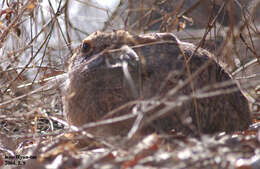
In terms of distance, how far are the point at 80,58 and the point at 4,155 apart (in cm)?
88

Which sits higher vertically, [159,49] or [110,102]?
[159,49]

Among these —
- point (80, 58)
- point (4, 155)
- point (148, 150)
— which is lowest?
point (4, 155)

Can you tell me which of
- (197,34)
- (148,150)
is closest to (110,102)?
(148,150)

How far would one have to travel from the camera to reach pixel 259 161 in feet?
6.16

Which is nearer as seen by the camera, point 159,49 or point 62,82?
point 159,49

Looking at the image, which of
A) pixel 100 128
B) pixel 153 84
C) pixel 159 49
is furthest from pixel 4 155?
pixel 159 49

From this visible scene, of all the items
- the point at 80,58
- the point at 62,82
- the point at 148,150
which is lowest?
the point at 148,150

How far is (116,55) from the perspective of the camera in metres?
2.63

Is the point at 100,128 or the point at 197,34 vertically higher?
the point at 197,34

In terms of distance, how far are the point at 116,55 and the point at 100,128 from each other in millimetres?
500

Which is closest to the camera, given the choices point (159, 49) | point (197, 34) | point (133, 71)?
point (133, 71)

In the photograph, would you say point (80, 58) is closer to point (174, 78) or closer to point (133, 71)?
point (133, 71)

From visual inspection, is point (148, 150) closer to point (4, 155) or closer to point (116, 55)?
point (116, 55)

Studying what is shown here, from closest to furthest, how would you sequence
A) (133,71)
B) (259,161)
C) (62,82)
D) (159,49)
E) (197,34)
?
(259,161), (133,71), (159,49), (62,82), (197,34)
